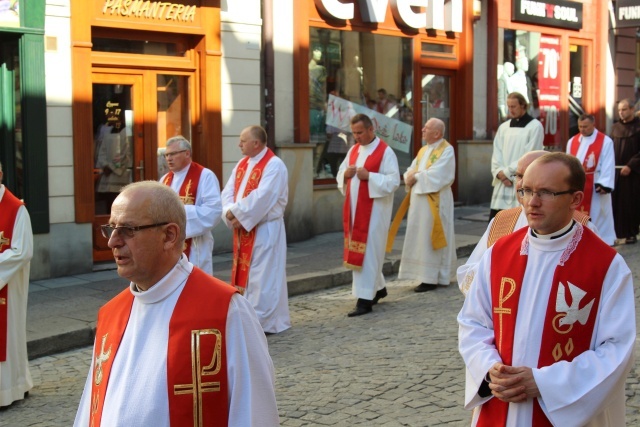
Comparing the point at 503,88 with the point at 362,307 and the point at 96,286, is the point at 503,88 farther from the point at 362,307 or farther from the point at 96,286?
the point at 96,286

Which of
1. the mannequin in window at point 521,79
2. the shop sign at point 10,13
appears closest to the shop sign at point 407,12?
the mannequin in window at point 521,79

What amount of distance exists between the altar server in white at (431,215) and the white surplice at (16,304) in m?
4.90

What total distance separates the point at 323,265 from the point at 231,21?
145 inches

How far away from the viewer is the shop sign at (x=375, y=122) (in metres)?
14.6

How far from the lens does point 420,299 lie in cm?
977

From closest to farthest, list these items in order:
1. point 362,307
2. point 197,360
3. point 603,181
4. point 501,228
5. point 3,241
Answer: point 197,360
point 501,228
point 3,241
point 362,307
point 603,181

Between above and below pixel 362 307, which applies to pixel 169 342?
above

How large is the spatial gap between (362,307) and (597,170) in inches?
192

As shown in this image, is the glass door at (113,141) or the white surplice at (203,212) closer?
the white surplice at (203,212)

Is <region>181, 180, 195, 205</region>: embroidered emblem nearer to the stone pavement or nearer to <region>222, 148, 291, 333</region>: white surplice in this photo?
<region>222, 148, 291, 333</region>: white surplice

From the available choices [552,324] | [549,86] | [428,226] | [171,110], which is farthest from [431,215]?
[549,86]

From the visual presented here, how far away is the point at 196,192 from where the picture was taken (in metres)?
8.24

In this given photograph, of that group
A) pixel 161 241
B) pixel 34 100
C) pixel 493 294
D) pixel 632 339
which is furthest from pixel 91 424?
pixel 34 100

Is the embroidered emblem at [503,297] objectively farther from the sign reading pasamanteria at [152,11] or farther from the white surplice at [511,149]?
the sign reading pasamanteria at [152,11]
